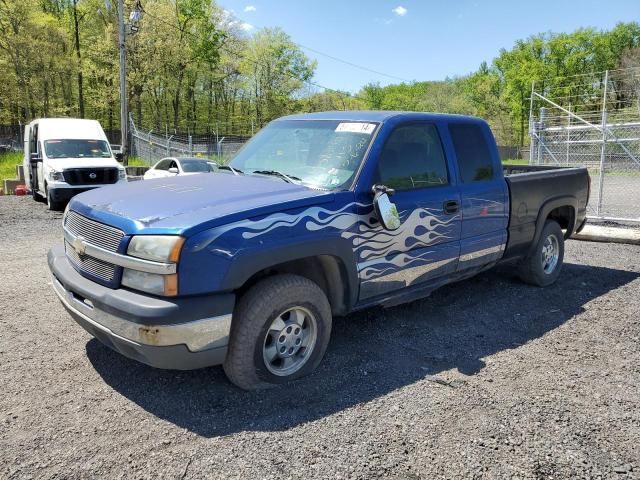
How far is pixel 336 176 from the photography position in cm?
380

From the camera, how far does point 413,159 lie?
4.27m

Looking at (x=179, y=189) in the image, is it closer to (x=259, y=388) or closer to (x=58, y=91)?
(x=259, y=388)

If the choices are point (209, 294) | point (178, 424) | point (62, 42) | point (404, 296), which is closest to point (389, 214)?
point (404, 296)

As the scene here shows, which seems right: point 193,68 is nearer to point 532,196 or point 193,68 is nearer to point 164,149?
point 164,149

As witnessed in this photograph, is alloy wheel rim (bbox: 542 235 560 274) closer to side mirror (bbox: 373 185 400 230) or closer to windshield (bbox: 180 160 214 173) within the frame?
side mirror (bbox: 373 185 400 230)

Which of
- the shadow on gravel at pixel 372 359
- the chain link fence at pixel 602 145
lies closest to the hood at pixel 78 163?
the shadow on gravel at pixel 372 359

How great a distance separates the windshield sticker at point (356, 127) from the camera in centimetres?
406

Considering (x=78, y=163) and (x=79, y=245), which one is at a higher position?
(x=78, y=163)

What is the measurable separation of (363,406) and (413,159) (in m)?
2.11

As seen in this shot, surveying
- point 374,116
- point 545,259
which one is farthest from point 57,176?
point 545,259

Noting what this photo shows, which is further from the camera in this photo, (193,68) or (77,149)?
(193,68)

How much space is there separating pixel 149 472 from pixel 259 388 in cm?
96

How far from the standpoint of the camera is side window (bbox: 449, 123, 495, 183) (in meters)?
4.70

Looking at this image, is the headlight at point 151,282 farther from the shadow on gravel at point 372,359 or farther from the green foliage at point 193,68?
the green foliage at point 193,68
